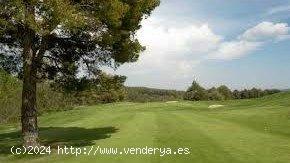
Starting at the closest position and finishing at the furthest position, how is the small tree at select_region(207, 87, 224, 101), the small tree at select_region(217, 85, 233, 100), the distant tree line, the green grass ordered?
the green grass, the distant tree line, the small tree at select_region(207, 87, 224, 101), the small tree at select_region(217, 85, 233, 100)

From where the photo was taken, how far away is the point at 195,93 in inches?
4594

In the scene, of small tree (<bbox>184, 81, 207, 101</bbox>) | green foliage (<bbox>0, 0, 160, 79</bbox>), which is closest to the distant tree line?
small tree (<bbox>184, 81, 207, 101</bbox>)

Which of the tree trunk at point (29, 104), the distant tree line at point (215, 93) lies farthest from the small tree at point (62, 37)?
the distant tree line at point (215, 93)

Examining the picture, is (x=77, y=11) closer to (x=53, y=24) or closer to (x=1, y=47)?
(x=53, y=24)

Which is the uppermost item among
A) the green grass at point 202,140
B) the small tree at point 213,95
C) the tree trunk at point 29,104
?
the small tree at point 213,95

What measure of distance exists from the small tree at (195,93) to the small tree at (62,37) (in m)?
90.9

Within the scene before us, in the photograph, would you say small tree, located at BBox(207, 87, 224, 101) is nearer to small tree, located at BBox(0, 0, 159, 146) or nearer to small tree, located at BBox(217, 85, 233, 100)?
small tree, located at BBox(217, 85, 233, 100)

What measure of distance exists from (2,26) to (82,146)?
575cm

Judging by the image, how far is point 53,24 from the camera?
17.5 meters

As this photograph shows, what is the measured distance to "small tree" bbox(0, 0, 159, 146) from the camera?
1728 cm

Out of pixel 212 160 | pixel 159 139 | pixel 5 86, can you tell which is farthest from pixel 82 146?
pixel 212 160

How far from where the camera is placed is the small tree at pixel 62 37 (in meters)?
17.3

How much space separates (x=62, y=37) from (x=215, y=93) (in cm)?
10397

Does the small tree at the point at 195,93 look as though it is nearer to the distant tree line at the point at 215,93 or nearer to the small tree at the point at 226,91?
the distant tree line at the point at 215,93
